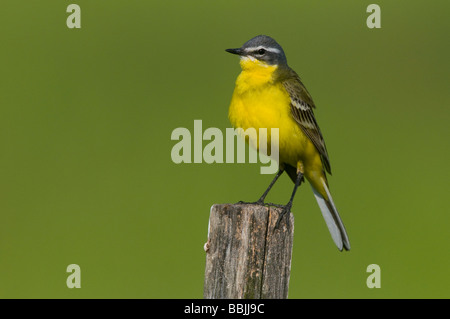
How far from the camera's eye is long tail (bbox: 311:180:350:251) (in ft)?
24.8

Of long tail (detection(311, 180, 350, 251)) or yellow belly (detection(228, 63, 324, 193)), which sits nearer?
yellow belly (detection(228, 63, 324, 193))

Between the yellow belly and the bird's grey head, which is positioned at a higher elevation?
the bird's grey head

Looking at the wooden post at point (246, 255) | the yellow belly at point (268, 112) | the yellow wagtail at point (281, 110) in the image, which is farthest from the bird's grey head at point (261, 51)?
the wooden post at point (246, 255)

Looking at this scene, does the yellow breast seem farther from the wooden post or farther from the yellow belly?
the wooden post

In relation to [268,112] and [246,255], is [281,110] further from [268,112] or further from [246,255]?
[246,255]

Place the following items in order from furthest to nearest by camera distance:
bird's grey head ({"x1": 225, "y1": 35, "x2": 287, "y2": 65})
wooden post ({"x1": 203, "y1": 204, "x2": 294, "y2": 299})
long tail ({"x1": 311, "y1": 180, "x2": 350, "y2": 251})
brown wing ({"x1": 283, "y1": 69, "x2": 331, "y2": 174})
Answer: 1. long tail ({"x1": 311, "y1": 180, "x2": 350, "y2": 251})
2. bird's grey head ({"x1": 225, "y1": 35, "x2": 287, "y2": 65})
3. brown wing ({"x1": 283, "y1": 69, "x2": 331, "y2": 174})
4. wooden post ({"x1": 203, "y1": 204, "x2": 294, "y2": 299})

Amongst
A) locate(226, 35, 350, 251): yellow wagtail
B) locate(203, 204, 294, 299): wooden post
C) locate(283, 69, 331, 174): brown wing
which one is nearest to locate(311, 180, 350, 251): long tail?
locate(226, 35, 350, 251): yellow wagtail

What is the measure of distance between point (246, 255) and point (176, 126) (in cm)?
821

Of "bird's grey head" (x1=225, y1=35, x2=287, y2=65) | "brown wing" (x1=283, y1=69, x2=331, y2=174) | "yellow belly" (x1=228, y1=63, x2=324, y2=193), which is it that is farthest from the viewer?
"bird's grey head" (x1=225, y1=35, x2=287, y2=65)

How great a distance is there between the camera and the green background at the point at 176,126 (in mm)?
10711

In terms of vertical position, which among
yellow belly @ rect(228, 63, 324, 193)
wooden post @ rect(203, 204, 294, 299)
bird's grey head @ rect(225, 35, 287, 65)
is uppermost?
bird's grey head @ rect(225, 35, 287, 65)

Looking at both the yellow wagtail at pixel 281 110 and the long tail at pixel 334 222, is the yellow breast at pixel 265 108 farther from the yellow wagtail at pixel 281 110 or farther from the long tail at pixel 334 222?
the long tail at pixel 334 222

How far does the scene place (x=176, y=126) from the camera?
1335 cm

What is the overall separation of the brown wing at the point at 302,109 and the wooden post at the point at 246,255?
203 centimetres
